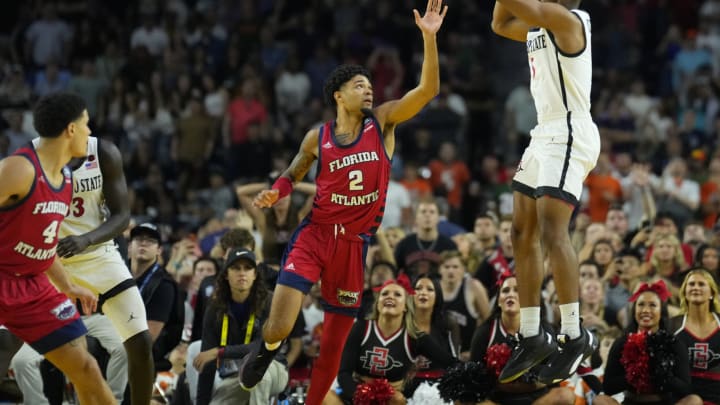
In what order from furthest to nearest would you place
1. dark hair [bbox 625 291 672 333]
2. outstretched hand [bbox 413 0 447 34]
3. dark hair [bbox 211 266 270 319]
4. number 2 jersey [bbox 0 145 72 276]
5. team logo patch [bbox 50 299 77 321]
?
1. dark hair [bbox 625 291 672 333]
2. dark hair [bbox 211 266 270 319]
3. outstretched hand [bbox 413 0 447 34]
4. team logo patch [bbox 50 299 77 321]
5. number 2 jersey [bbox 0 145 72 276]

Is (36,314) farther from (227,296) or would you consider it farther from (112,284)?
(227,296)

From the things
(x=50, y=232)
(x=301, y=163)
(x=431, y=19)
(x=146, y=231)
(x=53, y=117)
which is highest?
(x=431, y=19)

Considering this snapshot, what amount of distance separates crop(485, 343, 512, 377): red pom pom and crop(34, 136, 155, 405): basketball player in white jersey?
299 cm

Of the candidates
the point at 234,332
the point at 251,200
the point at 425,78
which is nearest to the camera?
the point at 425,78

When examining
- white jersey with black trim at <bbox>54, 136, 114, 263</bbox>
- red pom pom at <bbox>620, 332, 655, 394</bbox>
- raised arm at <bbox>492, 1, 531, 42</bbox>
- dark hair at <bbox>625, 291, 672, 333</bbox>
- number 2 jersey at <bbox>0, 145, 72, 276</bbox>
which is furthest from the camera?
dark hair at <bbox>625, 291, 672, 333</bbox>

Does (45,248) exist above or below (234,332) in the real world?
above

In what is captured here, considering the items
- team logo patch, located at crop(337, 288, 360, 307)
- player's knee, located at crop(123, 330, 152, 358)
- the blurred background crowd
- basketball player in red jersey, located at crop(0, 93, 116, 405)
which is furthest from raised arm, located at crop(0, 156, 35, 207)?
the blurred background crowd

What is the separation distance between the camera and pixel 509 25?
25.9 feet

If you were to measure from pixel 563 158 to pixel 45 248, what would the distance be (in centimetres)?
322

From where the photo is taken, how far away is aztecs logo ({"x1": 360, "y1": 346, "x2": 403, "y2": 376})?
34.1ft

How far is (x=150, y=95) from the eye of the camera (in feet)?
60.6

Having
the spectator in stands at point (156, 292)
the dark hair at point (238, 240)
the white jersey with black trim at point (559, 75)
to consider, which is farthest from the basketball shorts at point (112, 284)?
the white jersey with black trim at point (559, 75)

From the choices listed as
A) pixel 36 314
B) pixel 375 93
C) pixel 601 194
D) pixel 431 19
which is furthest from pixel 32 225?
pixel 375 93

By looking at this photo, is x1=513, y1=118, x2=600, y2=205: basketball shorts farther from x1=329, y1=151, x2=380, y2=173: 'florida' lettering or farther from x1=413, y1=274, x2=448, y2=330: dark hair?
x1=413, y1=274, x2=448, y2=330: dark hair
